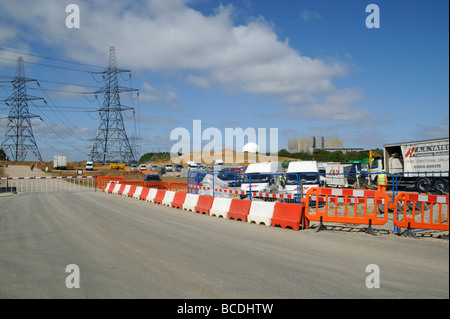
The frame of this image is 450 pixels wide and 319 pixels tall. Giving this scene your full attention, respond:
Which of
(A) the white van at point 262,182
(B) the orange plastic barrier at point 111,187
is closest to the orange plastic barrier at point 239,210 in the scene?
(A) the white van at point 262,182

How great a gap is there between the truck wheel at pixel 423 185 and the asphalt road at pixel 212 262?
14353 mm

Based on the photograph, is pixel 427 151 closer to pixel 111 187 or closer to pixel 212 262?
pixel 212 262

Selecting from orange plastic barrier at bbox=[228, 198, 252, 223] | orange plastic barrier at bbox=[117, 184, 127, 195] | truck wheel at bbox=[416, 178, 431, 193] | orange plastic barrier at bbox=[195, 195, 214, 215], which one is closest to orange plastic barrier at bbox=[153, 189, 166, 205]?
orange plastic barrier at bbox=[195, 195, 214, 215]

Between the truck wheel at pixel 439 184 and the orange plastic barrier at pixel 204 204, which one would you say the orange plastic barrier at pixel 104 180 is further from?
the truck wheel at pixel 439 184

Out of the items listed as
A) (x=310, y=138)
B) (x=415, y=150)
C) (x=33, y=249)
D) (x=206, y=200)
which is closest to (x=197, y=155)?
(x=310, y=138)

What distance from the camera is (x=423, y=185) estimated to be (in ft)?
76.0

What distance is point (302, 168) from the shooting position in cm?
2005

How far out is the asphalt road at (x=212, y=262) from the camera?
18.6 ft

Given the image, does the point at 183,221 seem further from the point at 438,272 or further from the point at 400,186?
the point at 400,186

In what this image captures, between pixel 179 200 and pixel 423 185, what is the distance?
49.5 ft

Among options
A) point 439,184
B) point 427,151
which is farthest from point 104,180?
Answer: point 439,184

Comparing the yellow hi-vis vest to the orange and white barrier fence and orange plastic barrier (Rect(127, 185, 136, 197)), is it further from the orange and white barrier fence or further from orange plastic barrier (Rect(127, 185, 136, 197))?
orange plastic barrier (Rect(127, 185, 136, 197))

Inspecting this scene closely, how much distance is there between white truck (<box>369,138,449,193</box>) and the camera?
22.8 metres
